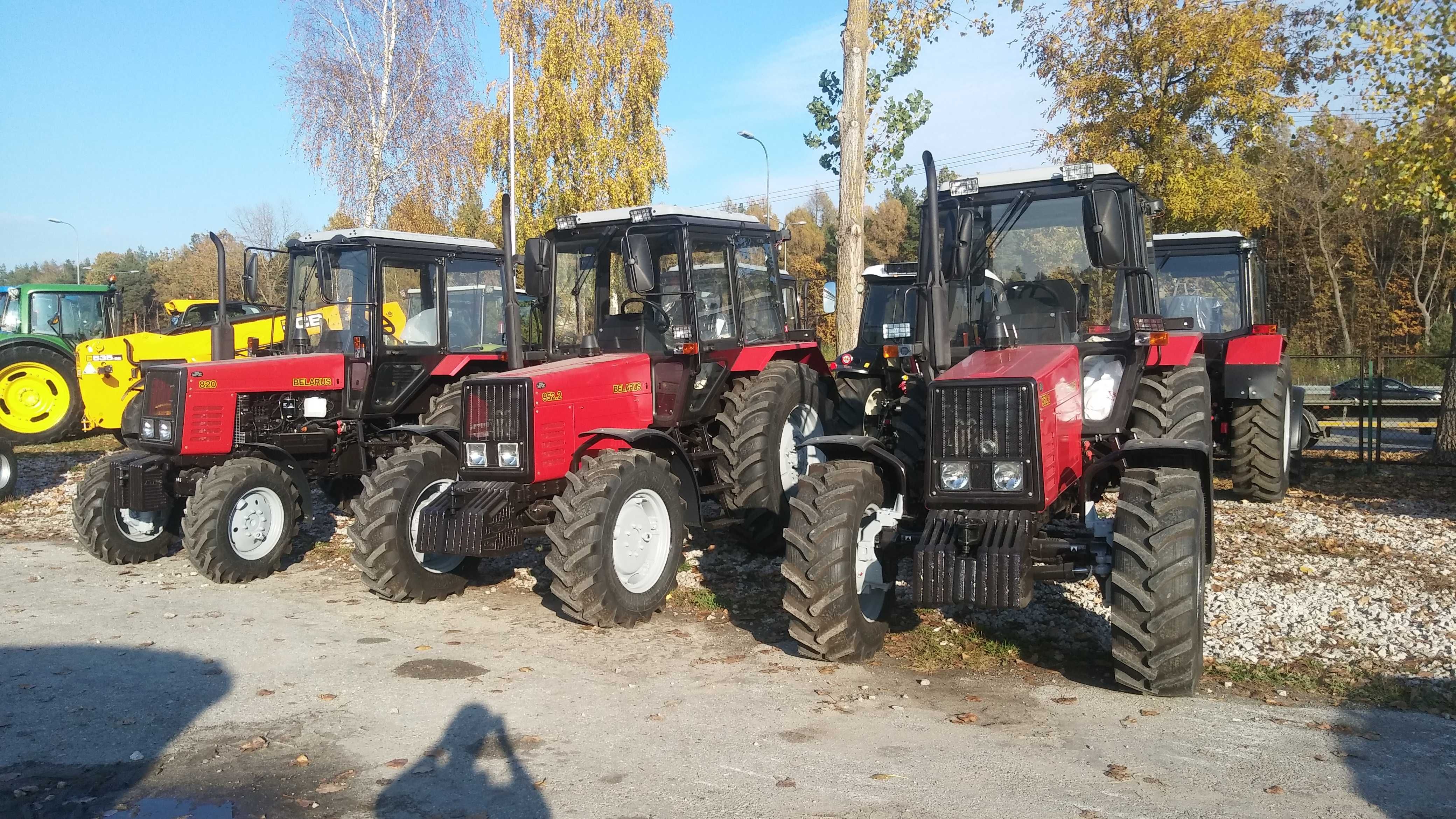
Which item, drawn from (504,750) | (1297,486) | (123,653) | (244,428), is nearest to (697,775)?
(504,750)

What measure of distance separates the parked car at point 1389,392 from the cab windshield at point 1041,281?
10678 millimetres

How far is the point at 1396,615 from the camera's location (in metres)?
6.45

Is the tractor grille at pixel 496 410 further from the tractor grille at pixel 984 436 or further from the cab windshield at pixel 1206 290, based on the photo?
the cab windshield at pixel 1206 290

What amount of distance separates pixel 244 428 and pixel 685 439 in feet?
12.3

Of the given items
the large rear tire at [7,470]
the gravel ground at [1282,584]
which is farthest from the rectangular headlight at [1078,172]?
the large rear tire at [7,470]

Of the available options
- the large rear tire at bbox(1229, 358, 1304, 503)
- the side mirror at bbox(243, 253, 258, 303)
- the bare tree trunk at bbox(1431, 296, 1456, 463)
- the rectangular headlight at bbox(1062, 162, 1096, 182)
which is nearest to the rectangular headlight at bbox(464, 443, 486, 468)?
the side mirror at bbox(243, 253, 258, 303)

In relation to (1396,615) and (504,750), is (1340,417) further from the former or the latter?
(504,750)

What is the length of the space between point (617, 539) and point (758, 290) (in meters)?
3.09

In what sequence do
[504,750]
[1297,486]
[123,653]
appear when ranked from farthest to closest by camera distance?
[1297,486] < [123,653] < [504,750]

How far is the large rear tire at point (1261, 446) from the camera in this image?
10023 mm

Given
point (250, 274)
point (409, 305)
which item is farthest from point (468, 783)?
point (250, 274)

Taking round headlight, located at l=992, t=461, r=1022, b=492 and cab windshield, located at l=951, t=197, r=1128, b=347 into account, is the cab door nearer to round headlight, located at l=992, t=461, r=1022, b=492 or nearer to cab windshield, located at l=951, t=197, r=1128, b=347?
cab windshield, located at l=951, t=197, r=1128, b=347

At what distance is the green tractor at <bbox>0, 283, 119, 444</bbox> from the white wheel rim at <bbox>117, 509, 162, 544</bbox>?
940cm

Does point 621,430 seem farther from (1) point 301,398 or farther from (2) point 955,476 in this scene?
(1) point 301,398
